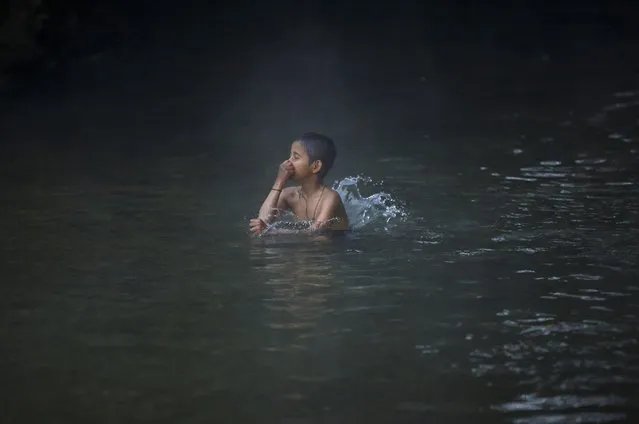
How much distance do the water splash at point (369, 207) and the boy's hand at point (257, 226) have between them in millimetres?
769

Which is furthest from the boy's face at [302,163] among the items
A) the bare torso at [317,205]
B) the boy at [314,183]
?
the bare torso at [317,205]

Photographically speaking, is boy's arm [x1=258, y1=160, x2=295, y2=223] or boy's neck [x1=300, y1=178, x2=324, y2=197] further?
boy's neck [x1=300, y1=178, x2=324, y2=197]

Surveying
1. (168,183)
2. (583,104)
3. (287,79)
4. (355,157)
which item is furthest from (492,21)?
(168,183)

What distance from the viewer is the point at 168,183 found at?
385 inches

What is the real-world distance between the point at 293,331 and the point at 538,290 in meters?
1.47

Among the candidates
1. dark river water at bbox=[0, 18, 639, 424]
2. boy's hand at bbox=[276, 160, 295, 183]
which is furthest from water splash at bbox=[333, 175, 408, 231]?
boy's hand at bbox=[276, 160, 295, 183]

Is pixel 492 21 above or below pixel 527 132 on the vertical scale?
above

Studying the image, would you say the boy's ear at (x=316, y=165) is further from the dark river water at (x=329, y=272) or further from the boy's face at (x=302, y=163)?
the dark river water at (x=329, y=272)

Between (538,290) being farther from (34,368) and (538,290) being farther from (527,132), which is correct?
(527,132)

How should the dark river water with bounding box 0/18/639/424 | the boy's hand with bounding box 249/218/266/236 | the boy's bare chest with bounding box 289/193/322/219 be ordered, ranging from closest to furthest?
1. the dark river water with bounding box 0/18/639/424
2. the boy's hand with bounding box 249/218/266/236
3. the boy's bare chest with bounding box 289/193/322/219

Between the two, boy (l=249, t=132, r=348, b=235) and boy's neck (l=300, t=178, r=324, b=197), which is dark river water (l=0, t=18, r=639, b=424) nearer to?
boy (l=249, t=132, r=348, b=235)

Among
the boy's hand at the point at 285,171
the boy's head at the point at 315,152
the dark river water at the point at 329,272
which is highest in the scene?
the boy's head at the point at 315,152

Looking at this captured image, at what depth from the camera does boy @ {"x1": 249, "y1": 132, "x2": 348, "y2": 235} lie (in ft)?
26.9

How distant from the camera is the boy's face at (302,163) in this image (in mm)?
8258
